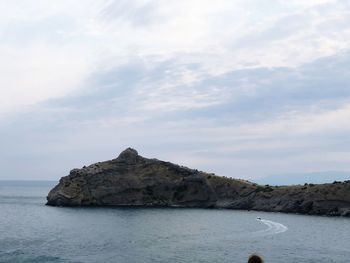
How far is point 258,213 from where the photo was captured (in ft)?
617

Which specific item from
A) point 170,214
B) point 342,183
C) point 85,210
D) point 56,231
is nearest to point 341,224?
point 342,183

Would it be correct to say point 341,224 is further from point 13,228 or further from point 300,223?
point 13,228

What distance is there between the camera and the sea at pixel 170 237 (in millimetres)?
94750

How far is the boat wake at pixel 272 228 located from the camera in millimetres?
130925

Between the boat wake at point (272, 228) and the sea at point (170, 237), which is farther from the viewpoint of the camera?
the boat wake at point (272, 228)

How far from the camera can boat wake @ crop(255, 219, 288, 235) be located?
430 feet

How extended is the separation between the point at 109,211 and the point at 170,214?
2374 centimetres

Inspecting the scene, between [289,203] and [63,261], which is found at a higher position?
[289,203]

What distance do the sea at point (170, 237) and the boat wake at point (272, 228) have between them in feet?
0.82

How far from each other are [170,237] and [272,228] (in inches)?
1251

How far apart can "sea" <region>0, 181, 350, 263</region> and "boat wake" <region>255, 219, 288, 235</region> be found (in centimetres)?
25

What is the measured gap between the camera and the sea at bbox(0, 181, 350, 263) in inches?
3730

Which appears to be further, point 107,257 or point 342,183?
point 342,183

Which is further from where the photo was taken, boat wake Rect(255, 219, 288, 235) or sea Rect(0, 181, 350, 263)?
boat wake Rect(255, 219, 288, 235)
